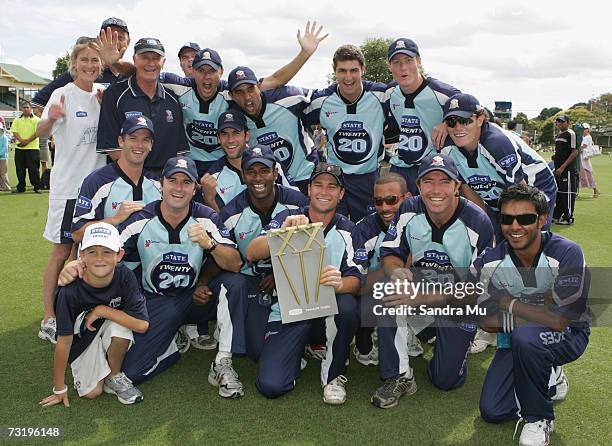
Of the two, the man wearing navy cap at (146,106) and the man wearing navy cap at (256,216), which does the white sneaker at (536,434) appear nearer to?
the man wearing navy cap at (256,216)

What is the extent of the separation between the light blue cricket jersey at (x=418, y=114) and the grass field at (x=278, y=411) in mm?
2081

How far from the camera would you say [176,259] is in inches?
192

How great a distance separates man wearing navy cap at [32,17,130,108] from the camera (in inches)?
228

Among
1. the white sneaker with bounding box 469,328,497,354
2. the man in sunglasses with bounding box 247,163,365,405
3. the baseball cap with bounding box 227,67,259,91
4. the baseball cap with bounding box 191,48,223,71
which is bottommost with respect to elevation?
the white sneaker with bounding box 469,328,497,354

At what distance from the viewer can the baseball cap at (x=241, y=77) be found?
5.82 m

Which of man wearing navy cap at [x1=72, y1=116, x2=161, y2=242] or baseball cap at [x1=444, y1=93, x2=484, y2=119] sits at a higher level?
baseball cap at [x1=444, y1=93, x2=484, y2=119]

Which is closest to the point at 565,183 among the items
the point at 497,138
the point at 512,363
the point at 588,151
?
the point at 588,151

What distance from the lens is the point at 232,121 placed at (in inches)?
220

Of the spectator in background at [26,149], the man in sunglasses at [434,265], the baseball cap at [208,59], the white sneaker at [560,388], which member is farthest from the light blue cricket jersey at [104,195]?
the spectator in background at [26,149]

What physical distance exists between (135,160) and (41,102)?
6.34 feet

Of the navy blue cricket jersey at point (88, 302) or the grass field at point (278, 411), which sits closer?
the grass field at point (278, 411)

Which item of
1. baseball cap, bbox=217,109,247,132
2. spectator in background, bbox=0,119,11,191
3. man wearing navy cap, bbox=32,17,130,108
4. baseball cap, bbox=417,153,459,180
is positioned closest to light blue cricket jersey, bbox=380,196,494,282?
baseball cap, bbox=417,153,459,180

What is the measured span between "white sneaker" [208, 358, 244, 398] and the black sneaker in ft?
3.42

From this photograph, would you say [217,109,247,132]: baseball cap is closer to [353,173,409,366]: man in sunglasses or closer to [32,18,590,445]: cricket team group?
[32,18,590,445]: cricket team group
